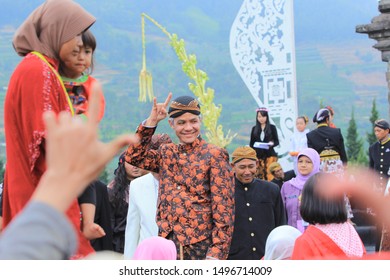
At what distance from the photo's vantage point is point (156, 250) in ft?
15.7

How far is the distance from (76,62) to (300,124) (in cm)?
1066

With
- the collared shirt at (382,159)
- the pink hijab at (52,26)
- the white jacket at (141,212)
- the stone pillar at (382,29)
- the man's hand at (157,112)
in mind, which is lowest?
the collared shirt at (382,159)

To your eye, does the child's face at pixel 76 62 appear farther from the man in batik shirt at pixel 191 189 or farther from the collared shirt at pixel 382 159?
the collared shirt at pixel 382 159

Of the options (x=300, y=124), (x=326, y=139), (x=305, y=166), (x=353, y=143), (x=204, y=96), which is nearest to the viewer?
(x=305, y=166)

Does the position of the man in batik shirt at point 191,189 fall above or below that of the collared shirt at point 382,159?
above

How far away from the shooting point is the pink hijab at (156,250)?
15.6 feet

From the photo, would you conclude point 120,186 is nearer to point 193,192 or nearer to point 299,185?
point 299,185

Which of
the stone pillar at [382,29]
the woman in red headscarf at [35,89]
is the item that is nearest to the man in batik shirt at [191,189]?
the woman in red headscarf at [35,89]

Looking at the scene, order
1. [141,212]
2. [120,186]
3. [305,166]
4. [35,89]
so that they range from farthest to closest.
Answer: [305,166], [120,186], [141,212], [35,89]

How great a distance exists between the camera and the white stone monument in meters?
14.3

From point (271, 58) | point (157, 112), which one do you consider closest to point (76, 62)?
point (157, 112)

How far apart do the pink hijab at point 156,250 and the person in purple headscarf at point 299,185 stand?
12.0ft

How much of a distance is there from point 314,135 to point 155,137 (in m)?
5.70

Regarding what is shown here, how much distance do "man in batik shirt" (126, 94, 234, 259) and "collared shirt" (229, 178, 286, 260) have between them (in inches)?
62.9
